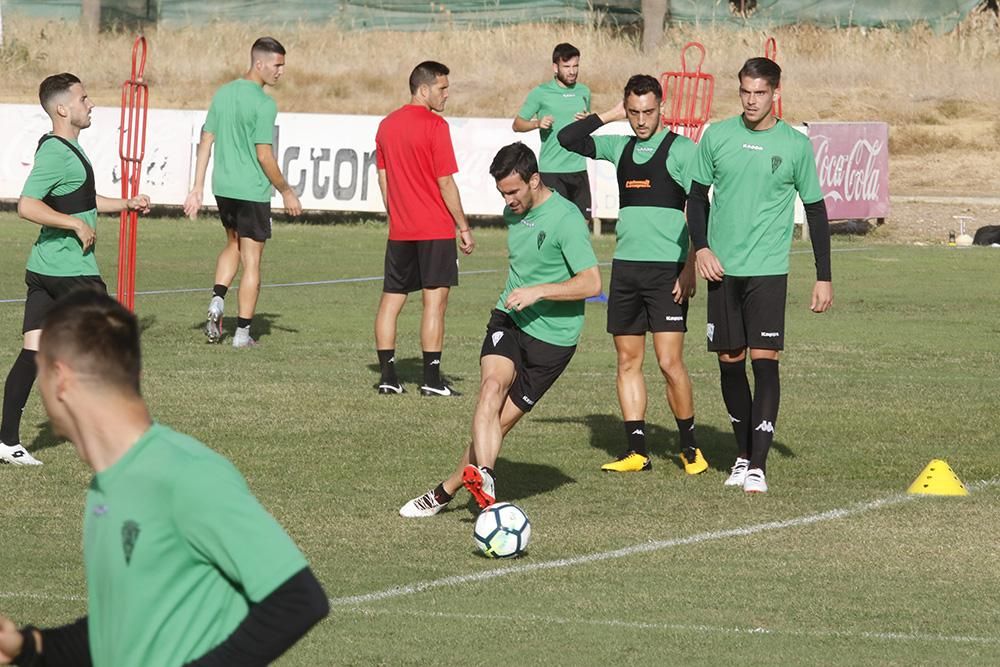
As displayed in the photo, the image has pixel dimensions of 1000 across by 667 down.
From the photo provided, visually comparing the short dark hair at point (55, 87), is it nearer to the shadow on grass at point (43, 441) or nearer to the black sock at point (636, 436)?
the shadow on grass at point (43, 441)

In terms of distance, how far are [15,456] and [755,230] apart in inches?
181

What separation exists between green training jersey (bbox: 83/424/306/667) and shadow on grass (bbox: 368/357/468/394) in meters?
10.2

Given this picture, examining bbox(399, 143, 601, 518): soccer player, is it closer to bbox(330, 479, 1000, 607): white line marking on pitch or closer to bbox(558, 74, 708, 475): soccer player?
bbox(330, 479, 1000, 607): white line marking on pitch

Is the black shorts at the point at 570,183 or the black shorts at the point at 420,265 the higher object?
the black shorts at the point at 570,183

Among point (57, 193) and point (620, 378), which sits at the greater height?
point (57, 193)

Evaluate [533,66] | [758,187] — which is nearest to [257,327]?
[758,187]

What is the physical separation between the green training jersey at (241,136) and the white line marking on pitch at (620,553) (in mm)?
7492

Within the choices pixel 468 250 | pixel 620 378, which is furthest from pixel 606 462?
pixel 468 250

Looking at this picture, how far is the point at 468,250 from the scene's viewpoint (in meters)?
13.6

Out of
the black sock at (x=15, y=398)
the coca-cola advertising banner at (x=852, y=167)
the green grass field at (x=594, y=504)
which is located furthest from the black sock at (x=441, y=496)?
the coca-cola advertising banner at (x=852, y=167)

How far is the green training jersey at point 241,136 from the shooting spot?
1560 centimetres

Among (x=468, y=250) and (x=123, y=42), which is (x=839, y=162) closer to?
(x=468, y=250)

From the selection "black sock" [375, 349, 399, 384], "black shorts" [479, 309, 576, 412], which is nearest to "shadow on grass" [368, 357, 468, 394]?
"black sock" [375, 349, 399, 384]

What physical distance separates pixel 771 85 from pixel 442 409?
401 cm
